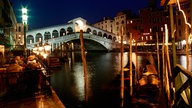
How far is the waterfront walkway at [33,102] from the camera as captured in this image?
613 centimetres

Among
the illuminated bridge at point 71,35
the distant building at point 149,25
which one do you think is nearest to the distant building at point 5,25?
the illuminated bridge at point 71,35

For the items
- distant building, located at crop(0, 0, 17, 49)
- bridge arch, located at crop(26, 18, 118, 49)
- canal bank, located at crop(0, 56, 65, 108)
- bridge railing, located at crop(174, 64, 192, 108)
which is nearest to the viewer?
bridge railing, located at crop(174, 64, 192, 108)

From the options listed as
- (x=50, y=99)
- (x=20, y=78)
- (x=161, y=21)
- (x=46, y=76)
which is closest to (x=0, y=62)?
(x=46, y=76)

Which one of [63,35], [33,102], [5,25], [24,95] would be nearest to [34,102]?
[33,102]

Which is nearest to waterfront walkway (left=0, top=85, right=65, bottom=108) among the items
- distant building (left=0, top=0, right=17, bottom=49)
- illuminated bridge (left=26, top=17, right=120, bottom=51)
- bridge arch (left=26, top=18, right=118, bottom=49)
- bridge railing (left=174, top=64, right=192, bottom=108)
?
bridge railing (left=174, top=64, right=192, bottom=108)

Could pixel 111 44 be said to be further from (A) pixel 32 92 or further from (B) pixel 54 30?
(A) pixel 32 92

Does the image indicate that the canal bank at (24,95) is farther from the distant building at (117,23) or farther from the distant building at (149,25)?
the distant building at (117,23)

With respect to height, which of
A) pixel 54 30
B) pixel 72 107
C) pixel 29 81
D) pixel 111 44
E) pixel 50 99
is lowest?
pixel 72 107

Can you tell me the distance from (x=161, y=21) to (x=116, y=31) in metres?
21.7

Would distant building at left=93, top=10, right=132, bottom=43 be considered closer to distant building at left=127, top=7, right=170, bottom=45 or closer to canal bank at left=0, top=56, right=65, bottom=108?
distant building at left=127, top=7, right=170, bottom=45

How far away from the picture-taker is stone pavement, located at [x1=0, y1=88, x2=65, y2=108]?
20.1ft

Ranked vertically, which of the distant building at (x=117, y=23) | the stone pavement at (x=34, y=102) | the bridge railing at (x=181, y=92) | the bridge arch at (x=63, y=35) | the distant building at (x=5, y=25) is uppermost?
the distant building at (x=117, y=23)

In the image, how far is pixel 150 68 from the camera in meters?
13.2

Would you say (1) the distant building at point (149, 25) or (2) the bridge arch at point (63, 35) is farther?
(1) the distant building at point (149, 25)
